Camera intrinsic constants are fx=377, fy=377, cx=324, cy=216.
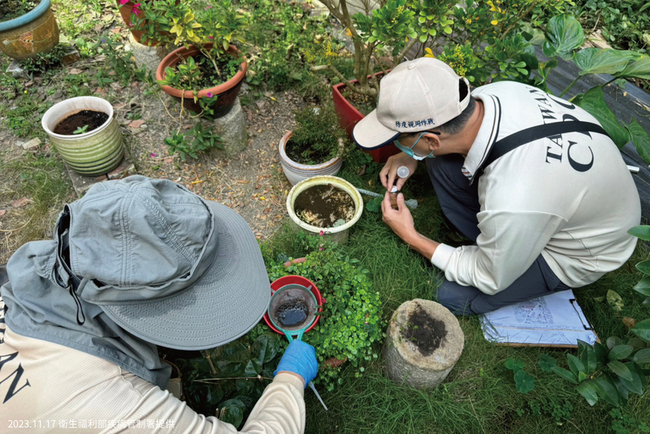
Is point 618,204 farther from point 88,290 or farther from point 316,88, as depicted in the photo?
point 316,88

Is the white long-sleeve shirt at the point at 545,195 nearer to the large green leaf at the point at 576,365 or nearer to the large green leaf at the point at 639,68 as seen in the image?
the large green leaf at the point at 576,365

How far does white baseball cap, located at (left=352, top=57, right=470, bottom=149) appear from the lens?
73.2 inches

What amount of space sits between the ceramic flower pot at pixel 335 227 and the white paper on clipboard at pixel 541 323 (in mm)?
1035

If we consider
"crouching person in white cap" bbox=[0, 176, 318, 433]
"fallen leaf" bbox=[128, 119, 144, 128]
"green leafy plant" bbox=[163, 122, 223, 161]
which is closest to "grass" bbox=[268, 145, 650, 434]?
"crouching person in white cap" bbox=[0, 176, 318, 433]

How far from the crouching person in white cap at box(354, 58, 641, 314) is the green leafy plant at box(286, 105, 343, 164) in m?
0.71

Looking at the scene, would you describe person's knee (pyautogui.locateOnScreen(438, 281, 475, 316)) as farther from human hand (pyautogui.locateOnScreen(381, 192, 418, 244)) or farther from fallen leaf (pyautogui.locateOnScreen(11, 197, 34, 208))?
fallen leaf (pyautogui.locateOnScreen(11, 197, 34, 208))

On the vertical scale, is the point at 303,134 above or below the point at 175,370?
above

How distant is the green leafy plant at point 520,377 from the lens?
6.59 feet

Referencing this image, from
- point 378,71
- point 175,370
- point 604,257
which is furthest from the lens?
point 378,71

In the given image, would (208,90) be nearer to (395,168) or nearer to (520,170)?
(395,168)

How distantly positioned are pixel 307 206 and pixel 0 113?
3.18 metres

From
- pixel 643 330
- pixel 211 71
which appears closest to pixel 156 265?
pixel 643 330

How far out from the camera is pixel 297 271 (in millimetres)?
2199

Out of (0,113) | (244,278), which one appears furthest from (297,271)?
(0,113)
